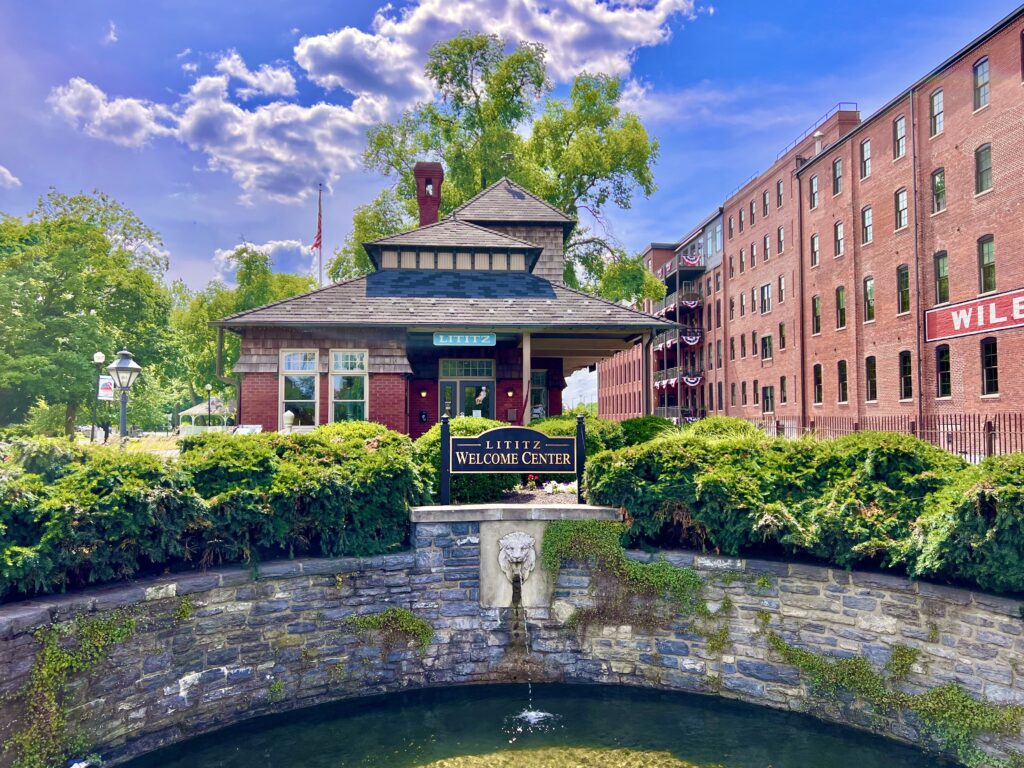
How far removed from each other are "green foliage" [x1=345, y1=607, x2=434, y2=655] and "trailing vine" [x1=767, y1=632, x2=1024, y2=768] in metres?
4.11

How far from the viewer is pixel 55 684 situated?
562 cm

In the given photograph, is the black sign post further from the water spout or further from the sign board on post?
the sign board on post

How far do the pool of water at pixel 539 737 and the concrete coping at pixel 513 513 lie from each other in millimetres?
2103

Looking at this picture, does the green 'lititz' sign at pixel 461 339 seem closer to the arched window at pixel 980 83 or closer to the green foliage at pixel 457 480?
the green foliage at pixel 457 480

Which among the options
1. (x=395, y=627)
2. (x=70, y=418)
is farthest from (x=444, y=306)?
(x=70, y=418)

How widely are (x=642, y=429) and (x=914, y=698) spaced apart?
6.26 m

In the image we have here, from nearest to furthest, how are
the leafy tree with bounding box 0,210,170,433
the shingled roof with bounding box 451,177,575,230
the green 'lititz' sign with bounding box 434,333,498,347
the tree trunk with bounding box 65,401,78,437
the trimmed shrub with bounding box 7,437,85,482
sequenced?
the trimmed shrub with bounding box 7,437,85,482 → the green 'lititz' sign with bounding box 434,333,498,347 → the shingled roof with bounding box 451,177,575,230 → the leafy tree with bounding box 0,210,170,433 → the tree trunk with bounding box 65,401,78,437

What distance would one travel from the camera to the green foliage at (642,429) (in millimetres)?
11781

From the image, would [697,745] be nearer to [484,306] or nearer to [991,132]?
[484,306]

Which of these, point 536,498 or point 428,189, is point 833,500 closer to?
point 536,498

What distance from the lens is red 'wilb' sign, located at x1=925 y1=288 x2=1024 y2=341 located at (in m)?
10.5

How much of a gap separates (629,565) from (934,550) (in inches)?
126

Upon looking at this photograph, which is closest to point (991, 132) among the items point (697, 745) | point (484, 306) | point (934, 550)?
point (484, 306)

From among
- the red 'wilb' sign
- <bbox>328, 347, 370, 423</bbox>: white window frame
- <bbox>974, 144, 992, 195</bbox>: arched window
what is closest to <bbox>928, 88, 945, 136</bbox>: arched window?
<bbox>974, 144, 992, 195</bbox>: arched window
